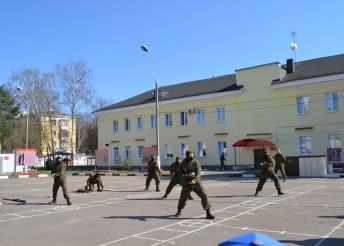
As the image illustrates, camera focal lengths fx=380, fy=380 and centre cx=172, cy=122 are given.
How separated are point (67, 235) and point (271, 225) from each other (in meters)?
4.75

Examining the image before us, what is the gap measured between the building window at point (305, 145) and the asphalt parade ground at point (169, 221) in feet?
68.0

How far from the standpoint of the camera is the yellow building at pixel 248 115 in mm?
33969

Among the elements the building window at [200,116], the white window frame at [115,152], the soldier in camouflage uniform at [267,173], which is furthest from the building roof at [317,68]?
A: the white window frame at [115,152]

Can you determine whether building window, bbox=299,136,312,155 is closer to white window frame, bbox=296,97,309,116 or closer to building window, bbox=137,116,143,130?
white window frame, bbox=296,97,309,116

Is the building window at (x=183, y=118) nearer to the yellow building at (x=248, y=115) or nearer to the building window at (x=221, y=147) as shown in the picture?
the yellow building at (x=248, y=115)

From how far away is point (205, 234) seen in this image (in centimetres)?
827

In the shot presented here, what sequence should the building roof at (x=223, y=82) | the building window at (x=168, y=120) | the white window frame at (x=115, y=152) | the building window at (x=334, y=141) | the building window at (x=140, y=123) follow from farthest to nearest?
the white window frame at (x=115, y=152) < the building window at (x=140, y=123) < the building window at (x=168, y=120) < the building roof at (x=223, y=82) < the building window at (x=334, y=141)

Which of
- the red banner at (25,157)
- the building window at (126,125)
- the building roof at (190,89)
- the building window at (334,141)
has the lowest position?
the red banner at (25,157)

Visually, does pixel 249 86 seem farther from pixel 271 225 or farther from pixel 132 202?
pixel 271 225

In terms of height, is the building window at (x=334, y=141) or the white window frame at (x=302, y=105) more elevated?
the white window frame at (x=302, y=105)

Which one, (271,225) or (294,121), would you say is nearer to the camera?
(271,225)

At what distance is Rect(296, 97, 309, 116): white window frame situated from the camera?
35.1 meters

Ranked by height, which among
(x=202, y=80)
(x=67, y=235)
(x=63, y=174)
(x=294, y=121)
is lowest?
(x=67, y=235)

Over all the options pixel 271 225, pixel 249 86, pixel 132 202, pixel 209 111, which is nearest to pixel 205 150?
pixel 209 111
